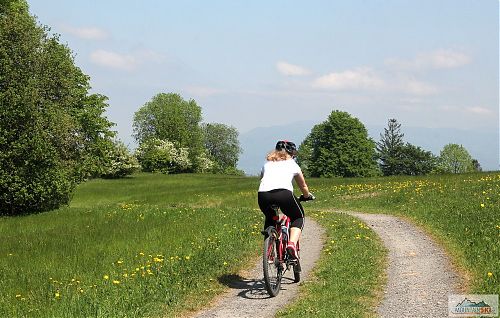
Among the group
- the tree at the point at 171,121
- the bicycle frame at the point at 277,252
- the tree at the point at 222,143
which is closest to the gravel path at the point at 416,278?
the bicycle frame at the point at 277,252

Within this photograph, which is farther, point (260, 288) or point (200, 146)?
point (200, 146)

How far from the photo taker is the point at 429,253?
12578mm

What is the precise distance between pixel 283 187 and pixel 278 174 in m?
0.27

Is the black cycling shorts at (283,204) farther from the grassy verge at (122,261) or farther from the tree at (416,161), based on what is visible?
the tree at (416,161)

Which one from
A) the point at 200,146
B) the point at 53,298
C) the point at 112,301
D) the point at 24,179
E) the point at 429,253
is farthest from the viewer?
the point at 200,146

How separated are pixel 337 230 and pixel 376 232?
1.29 meters

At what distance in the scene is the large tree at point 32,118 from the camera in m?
29.8

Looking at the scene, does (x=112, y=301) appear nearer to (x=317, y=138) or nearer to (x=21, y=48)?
(x=21, y=48)

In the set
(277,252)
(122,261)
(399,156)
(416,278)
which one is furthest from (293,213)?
(399,156)

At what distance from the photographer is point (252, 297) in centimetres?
925

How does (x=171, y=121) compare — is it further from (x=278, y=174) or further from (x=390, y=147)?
(x=278, y=174)

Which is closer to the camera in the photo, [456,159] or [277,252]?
[277,252]

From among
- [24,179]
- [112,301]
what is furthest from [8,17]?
[112,301]

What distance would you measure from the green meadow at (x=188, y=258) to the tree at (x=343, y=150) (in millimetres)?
69336
